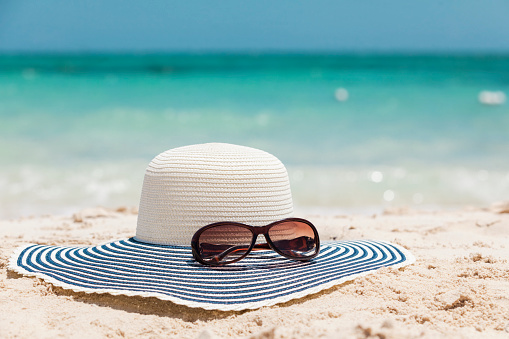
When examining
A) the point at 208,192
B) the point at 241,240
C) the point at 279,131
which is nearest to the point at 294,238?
the point at 241,240

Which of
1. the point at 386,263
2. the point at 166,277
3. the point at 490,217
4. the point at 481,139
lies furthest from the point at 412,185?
the point at 166,277

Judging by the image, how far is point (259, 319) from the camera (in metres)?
1.91

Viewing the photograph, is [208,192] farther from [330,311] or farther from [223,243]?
[330,311]

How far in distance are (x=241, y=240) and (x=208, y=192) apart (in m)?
0.26

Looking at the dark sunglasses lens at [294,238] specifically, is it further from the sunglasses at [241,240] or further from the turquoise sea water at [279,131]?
the turquoise sea water at [279,131]

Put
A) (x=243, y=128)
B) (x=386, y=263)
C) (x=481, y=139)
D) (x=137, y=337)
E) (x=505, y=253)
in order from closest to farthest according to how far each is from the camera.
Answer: (x=137, y=337) < (x=386, y=263) < (x=505, y=253) < (x=481, y=139) < (x=243, y=128)

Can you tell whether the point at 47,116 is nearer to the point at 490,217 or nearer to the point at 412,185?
the point at 412,185

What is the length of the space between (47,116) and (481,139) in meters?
7.74

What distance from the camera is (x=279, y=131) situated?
9.41 m

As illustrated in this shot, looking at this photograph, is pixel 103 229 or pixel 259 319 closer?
pixel 259 319

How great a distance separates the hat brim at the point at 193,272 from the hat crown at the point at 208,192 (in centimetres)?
12

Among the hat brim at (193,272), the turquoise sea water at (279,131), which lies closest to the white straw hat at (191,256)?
the hat brim at (193,272)

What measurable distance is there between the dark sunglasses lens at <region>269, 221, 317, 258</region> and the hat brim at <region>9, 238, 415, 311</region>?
0.05 m

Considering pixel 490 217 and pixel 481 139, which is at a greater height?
pixel 481 139
